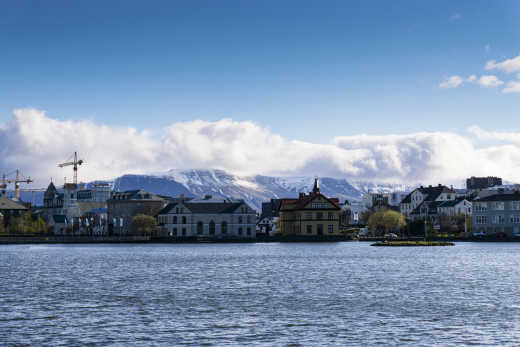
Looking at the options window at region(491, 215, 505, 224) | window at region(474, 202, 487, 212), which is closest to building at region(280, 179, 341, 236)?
window at region(474, 202, 487, 212)

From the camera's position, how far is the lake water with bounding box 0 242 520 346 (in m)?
33.1

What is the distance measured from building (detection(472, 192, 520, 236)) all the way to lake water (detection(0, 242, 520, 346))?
387 feet

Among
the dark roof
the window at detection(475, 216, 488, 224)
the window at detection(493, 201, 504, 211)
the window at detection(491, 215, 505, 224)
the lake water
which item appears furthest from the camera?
the window at detection(475, 216, 488, 224)

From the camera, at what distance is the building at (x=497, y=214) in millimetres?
180125

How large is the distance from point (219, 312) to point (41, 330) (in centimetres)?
1029

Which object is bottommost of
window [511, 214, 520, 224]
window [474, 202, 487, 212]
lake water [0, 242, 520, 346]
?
lake water [0, 242, 520, 346]

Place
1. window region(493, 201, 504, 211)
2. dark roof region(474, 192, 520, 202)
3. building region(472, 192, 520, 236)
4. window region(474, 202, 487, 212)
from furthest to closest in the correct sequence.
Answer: window region(474, 202, 487, 212) < window region(493, 201, 504, 211) < dark roof region(474, 192, 520, 202) < building region(472, 192, 520, 236)

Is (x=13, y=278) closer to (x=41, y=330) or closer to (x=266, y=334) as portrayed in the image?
(x=41, y=330)

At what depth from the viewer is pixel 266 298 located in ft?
157

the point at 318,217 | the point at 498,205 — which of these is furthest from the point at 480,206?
the point at 318,217

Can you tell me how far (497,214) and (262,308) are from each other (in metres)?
154

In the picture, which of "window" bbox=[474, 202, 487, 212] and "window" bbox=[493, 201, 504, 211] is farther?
"window" bbox=[474, 202, 487, 212]

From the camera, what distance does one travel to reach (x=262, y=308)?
42688mm

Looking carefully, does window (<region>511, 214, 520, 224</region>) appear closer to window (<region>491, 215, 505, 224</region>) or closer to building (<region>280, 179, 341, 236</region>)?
window (<region>491, 215, 505, 224</region>)
